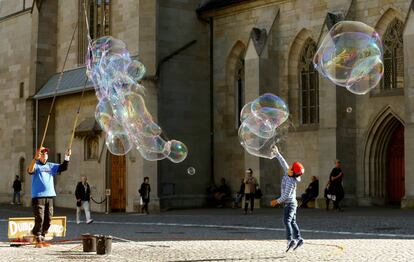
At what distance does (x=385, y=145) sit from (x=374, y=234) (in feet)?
40.5

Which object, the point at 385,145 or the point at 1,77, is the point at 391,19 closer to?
the point at 385,145

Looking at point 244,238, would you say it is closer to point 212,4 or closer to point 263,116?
point 263,116

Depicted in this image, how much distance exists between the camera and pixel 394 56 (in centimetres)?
3016

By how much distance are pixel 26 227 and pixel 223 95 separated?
20654 mm

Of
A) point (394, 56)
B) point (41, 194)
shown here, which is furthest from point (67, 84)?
point (41, 194)

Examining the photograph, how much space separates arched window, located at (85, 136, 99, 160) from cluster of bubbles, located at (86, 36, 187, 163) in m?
11.0

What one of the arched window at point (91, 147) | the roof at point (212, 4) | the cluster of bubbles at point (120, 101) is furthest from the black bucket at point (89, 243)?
the arched window at point (91, 147)

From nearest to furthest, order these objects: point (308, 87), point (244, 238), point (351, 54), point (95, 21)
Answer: point (351, 54)
point (244, 238)
point (308, 87)
point (95, 21)

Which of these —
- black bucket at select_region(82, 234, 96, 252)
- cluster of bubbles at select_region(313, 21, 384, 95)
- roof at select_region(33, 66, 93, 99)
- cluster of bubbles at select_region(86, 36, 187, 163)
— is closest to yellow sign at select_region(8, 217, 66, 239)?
black bucket at select_region(82, 234, 96, 252)

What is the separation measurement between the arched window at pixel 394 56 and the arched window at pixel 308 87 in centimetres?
344

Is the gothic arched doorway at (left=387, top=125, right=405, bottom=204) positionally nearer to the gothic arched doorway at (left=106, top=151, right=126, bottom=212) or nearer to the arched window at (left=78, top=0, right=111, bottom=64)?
the gothic arched doorway at (left=106, top=151, right=126, bottom=212)

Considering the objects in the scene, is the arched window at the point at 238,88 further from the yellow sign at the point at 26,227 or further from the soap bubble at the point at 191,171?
the yellow sign at the point at 26,227

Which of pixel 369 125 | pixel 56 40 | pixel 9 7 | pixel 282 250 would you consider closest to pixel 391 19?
pixel 369 125

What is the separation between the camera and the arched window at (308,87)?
3312 cm
